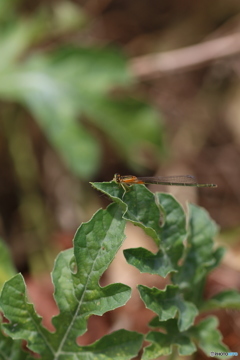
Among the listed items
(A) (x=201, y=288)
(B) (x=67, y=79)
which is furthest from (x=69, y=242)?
(A) (x=201, y=288)

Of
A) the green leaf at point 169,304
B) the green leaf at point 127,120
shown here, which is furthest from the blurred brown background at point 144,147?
the green leaf at point 169,304

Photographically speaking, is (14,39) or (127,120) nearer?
(127,120)

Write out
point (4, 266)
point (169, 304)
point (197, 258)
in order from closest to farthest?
point (169, 304), point (197, 258), point (4, 266)

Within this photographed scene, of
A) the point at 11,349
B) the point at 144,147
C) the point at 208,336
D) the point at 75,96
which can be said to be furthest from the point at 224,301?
the point at 144,147

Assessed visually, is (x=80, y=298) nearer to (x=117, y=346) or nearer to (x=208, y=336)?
(x=117, y=346)

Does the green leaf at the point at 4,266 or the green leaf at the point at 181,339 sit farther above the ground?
the green leaf at the point at 4,266

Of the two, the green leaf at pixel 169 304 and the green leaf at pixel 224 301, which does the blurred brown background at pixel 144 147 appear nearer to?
the green leaf at pixel 224 301

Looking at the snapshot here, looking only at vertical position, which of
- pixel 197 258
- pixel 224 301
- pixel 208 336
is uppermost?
pixel 197 258

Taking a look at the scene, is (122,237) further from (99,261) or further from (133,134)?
(133,134)
